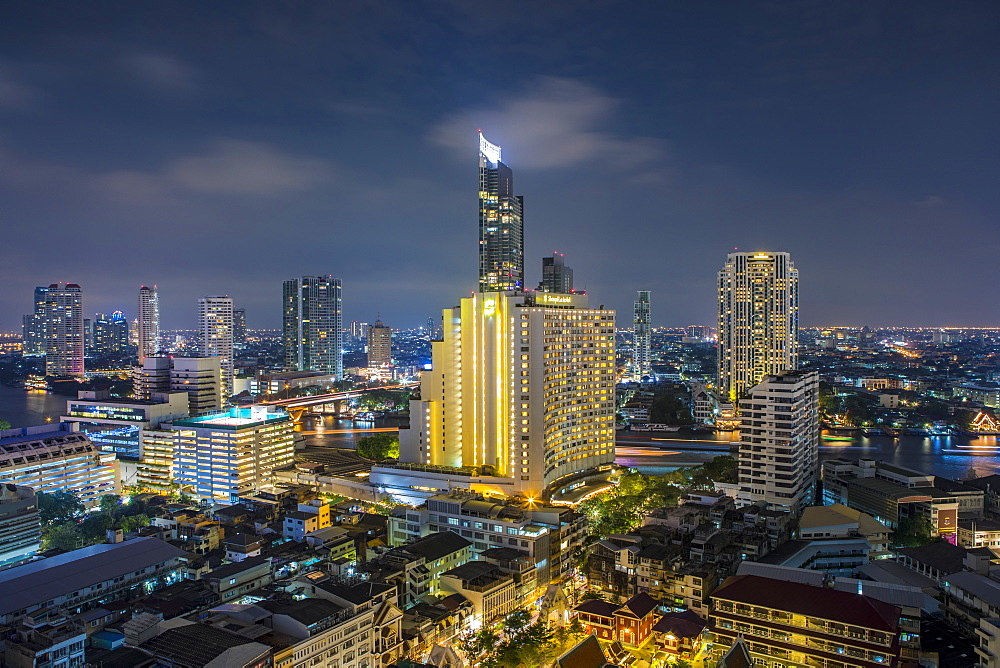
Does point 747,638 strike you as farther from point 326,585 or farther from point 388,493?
point 388,493

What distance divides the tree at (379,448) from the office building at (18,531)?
421 inches

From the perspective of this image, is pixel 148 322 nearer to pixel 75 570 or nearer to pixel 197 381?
pixel 197 381

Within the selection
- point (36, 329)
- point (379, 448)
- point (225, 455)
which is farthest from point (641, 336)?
point (36, 329)

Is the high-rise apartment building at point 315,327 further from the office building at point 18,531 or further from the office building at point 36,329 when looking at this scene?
the office building at point 18,531

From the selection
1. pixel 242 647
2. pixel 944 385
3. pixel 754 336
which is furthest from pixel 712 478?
pixel 944 385

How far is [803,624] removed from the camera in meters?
9.45

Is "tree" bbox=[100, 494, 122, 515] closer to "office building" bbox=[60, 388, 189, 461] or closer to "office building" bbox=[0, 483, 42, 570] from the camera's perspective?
"office building" bbox=[0, 483, 42, 570]

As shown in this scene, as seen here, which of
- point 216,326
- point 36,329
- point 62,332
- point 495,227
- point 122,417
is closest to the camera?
point 122,417

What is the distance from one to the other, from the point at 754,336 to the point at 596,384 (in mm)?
22340

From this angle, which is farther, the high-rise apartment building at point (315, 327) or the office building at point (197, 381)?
the high-rise apartment building at point (315, 327)

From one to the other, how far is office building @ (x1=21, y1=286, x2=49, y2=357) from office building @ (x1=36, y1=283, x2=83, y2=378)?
3.10ft

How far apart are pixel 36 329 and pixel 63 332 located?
32.3ft

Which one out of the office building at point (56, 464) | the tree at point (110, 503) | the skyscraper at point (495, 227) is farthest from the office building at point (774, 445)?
the skyscraper at point (495, 227)

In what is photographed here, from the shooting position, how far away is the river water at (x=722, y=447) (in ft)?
81.5
